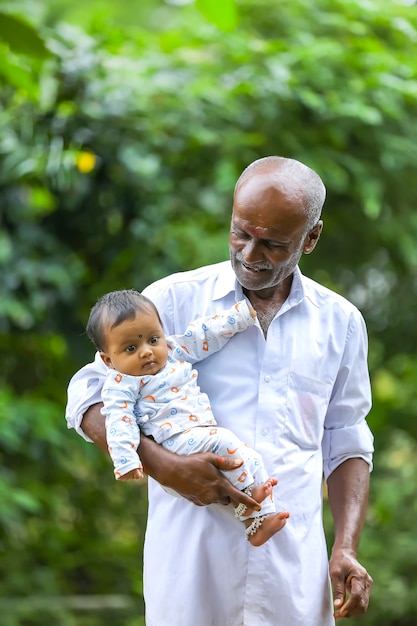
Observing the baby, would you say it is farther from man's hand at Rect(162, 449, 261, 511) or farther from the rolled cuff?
the rolled cuff

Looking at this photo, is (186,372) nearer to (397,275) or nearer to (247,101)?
(247,101)

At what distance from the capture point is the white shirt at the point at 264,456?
6.79ft

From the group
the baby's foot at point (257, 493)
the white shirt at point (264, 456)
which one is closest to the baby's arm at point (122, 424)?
the white shirt at point (264, 456)

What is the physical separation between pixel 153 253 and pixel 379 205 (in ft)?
2.96

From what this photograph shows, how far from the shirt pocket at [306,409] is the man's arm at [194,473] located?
0.22 metres

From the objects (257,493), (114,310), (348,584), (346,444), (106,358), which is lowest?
(348,584)

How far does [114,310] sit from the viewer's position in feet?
6.48

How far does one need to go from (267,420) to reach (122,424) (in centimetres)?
33

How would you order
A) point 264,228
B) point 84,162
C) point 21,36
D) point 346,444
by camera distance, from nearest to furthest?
point 264,228, point 21,36, point 346,444, point 84,162

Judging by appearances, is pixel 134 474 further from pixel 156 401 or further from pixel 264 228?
pixel 264 228

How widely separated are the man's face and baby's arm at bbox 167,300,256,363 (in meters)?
0.06

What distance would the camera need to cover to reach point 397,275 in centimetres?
434

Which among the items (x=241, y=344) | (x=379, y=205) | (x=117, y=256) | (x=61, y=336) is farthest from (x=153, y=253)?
(x=241, y=344)

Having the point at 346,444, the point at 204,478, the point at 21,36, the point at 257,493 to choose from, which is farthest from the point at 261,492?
the point at 21,36
